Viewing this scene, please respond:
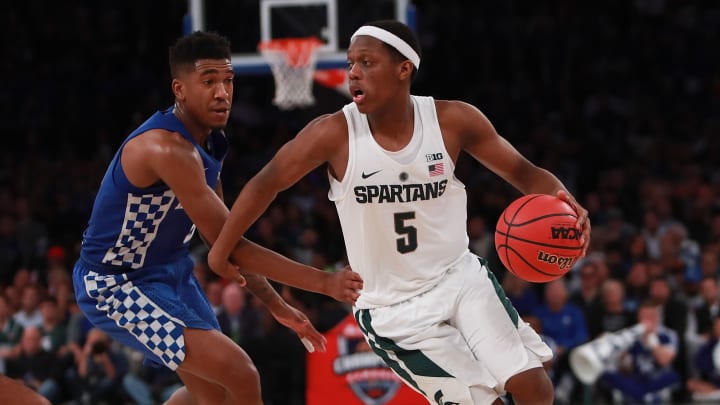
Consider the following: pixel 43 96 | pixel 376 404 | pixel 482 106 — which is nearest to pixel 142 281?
pixel 376 404

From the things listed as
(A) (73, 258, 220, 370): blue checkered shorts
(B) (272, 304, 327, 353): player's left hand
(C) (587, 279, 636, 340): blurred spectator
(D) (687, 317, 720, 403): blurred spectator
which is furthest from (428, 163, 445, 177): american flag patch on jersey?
(D) (687, 317, 720, 403): blurred spectator

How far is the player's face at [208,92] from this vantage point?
4949 millimetres

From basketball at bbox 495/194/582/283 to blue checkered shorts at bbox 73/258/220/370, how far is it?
4.91 ft

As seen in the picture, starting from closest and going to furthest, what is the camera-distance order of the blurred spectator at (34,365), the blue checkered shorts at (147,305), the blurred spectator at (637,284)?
the blue checkered shorts at (147,305) < the blurred spectator at (34,365) < the blurred spectator at (637,284)

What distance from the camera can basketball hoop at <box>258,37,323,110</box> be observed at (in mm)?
9289

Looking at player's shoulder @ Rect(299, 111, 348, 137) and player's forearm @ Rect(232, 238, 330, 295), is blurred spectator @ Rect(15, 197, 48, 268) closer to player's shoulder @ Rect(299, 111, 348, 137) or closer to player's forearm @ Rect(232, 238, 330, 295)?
player's forearm @ Rect(232, 238, 330, 295)

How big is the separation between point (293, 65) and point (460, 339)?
17.0 feet

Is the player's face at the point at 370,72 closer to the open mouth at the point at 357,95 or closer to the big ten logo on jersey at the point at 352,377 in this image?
the open mouth at the point at 357,95

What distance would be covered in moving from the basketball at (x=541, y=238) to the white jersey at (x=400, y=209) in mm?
242

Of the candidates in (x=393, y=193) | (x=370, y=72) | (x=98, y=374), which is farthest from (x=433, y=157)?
(x=98, y=374)

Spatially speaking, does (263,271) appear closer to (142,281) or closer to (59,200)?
(142,281)

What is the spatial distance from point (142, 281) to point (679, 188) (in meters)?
9.37

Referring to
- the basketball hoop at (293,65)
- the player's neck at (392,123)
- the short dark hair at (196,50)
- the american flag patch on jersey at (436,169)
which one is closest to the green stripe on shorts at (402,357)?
the american flag patch on jersey at (436,169)

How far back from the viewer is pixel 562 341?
1004 centimetres
